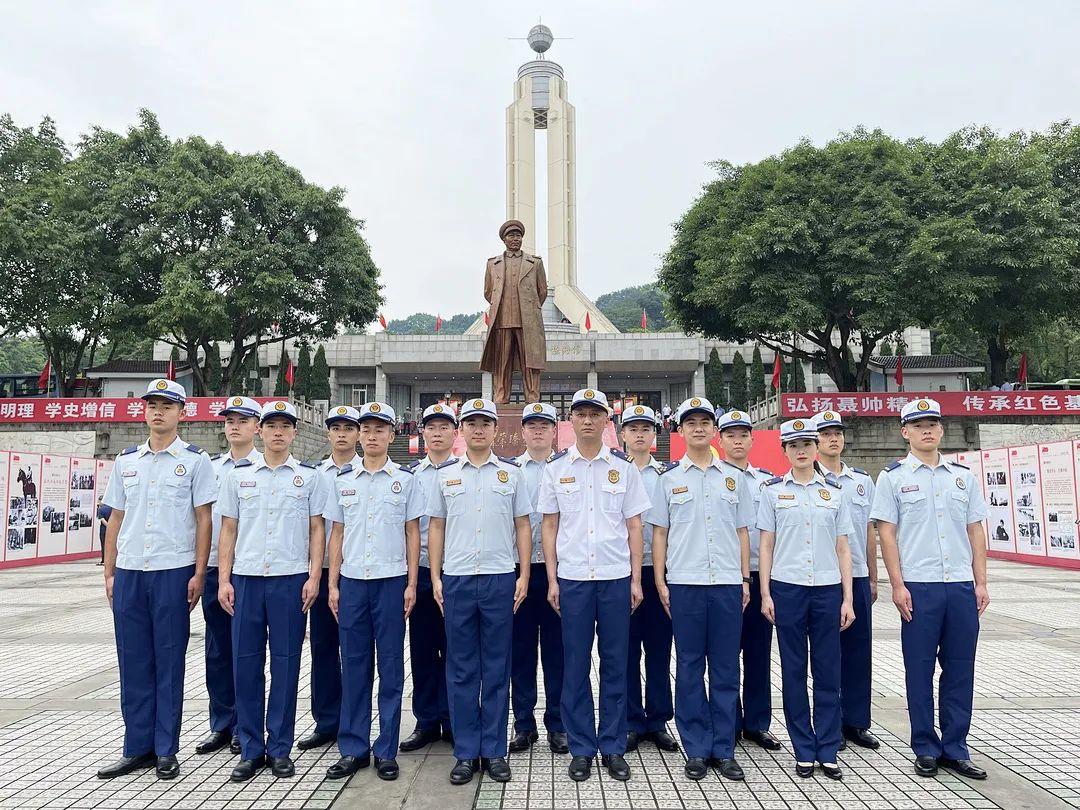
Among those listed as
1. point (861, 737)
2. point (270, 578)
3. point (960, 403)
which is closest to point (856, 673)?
point (861, 737)

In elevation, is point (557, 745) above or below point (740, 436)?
below

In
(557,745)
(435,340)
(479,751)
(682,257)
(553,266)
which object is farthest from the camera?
(553,266)

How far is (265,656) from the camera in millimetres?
3199

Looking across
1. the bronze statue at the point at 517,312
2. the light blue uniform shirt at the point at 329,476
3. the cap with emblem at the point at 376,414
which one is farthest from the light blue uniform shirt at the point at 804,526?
the bronze statue at the point at 517,312

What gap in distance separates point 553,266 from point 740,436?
3591cm

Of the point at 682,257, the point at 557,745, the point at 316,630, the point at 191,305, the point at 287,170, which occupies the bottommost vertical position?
the point at 557,745

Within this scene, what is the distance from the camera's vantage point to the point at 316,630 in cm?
358

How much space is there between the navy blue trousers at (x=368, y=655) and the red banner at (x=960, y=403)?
1802 cm

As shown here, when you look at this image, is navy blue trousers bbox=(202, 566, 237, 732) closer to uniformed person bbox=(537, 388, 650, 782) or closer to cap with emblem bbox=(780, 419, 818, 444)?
uniformed person bbox=(537, 388, 650, 782)

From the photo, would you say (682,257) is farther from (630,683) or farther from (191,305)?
(630,683)

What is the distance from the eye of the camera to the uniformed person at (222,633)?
3.51 metres

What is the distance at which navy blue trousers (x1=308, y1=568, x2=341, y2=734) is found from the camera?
3559 millimetres

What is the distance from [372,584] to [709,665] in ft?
5.39

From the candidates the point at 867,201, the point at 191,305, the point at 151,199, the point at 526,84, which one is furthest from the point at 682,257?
the point at 526,84
